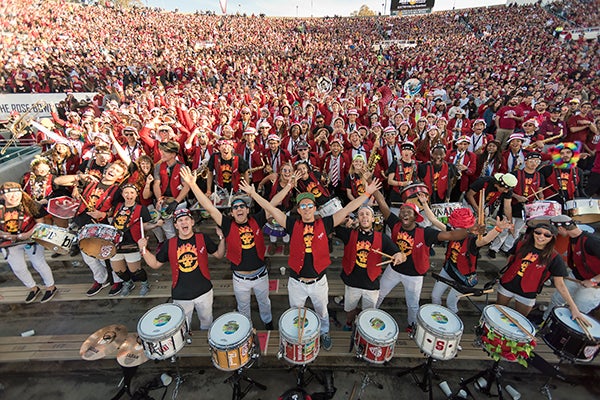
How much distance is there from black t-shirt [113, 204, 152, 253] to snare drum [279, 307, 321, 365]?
2974 mm

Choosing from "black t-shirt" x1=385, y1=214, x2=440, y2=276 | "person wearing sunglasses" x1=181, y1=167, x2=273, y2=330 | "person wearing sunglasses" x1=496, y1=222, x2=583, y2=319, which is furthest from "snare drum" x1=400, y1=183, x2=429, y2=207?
"person wearing sunglasses" x1=181, y1=167, x2=273, y2=330

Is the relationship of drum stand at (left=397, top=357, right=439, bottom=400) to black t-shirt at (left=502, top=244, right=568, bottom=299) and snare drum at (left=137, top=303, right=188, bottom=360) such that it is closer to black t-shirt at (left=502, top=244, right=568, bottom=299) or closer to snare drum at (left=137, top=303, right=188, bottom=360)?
black t-shirt at (left=502, top=244, right=568, bottom=299)

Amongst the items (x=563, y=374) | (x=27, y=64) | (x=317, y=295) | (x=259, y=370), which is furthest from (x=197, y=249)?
(x=27, y=64)

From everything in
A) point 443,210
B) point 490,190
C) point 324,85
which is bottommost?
point 443,210

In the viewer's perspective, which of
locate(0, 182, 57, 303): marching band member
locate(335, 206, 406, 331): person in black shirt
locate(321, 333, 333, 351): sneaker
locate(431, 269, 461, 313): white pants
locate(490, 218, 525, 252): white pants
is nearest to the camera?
locate(335, 206, 406, 331): person in black shirt

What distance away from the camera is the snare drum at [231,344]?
331cm

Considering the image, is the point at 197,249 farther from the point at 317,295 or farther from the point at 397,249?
the point at 397,249

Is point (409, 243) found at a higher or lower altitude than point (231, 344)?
higher

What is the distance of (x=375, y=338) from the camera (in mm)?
3434

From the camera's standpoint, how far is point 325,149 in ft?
24.1

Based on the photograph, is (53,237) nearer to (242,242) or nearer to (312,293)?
(242,242)

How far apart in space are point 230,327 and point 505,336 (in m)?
3.31

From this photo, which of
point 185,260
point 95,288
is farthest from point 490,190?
point 95,288

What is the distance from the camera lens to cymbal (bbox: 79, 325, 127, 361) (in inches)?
127
